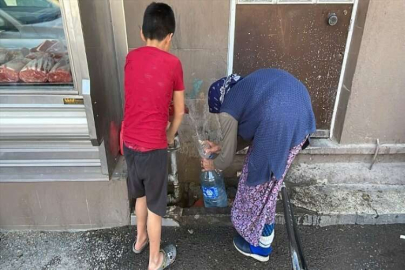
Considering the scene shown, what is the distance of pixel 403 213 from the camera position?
289 cm

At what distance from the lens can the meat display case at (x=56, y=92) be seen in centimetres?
226

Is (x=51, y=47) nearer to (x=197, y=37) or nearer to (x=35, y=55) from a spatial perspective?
(x=35, y=55)

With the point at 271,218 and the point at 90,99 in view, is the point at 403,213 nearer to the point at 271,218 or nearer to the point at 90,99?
the point at 271,218

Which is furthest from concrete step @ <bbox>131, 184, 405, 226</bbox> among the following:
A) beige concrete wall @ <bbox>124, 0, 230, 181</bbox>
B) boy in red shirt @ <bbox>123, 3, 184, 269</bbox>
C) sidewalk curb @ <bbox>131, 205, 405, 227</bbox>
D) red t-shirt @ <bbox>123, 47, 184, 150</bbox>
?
red t-shirt @ <bbox>123, 47, 184, 150</bbox>

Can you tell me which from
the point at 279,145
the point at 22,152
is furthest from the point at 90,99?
the point at 279,145

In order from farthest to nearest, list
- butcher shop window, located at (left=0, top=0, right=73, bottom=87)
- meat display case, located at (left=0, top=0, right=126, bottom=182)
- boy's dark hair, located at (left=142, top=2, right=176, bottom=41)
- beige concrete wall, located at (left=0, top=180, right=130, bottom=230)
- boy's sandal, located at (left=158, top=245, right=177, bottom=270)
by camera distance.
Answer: beige concrete wall, located at (left=0, top=180, right=130, bottom=230) → boy's sandal, located at (left=158, top=245, right=177, bottom=270) → butcher shop window, located at (left=0, top=0, right=73, bottom=87) → meat display case, located at (left=0, top=0, right=126, bottom=182) → boy's dark hair, located at (left=142, top=2, right=176, bottom=41)

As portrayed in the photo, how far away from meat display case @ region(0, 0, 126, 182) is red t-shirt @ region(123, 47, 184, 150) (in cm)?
40

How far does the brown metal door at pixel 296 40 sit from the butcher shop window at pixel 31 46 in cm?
141

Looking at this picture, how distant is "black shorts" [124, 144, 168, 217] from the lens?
213 centimetres

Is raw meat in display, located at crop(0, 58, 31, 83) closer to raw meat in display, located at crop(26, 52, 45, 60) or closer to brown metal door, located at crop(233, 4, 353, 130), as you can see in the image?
raw meat in display, located at crop(26, 52, 45, 60)

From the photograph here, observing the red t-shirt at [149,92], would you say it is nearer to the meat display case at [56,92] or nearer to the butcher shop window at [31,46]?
the meat display case at [56,92]

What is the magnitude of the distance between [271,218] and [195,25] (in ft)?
5.28

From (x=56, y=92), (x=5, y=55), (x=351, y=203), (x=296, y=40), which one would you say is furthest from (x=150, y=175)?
(x=351, y=203)

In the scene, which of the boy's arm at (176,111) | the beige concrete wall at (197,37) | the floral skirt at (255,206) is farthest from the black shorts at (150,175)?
the beige concrete wall at (197,37)
